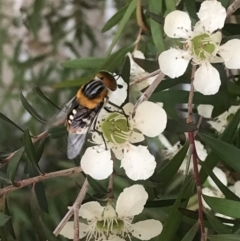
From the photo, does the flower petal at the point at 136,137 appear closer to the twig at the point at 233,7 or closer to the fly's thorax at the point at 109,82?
the fly's thorax at the point at 109,82

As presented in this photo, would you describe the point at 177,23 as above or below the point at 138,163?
above

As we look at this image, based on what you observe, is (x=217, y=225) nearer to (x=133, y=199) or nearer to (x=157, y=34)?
(x=133, y=199)

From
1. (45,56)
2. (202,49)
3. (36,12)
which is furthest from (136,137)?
(45,56)

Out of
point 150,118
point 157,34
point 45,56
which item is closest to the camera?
point 150,118

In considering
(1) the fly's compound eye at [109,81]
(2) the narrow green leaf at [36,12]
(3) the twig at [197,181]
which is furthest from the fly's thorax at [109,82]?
(2) the narrow green leaf at [36,12]

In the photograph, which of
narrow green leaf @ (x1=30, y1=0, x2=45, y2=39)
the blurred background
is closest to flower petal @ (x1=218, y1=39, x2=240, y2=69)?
narrow green leaf @ (x1=30, y1=0, x2=45, y2=39)

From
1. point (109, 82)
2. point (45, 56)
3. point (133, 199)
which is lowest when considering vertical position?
point (45, 56)

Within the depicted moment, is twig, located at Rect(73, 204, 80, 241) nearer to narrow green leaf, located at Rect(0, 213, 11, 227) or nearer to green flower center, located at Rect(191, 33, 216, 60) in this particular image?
narrow green leaf, located at Rect(0, 213, 11, 227)

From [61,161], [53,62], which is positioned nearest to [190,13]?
[61,161]
